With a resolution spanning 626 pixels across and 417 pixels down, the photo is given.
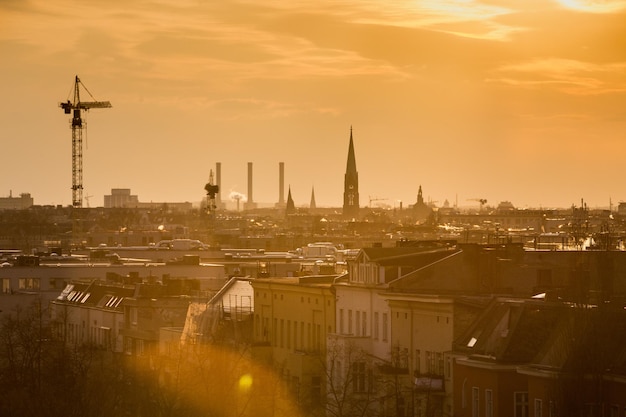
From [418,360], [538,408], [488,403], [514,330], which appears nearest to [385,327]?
[418,360]

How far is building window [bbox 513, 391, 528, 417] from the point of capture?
55094 millimetres

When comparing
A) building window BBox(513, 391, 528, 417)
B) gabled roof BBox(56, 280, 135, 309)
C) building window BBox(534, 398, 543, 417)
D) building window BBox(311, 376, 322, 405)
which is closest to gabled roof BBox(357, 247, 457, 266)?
building window BBox(311, 376, 322, 405)

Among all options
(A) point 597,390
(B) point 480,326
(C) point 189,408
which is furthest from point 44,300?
(A) point 597,390

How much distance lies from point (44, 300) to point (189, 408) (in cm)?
5249

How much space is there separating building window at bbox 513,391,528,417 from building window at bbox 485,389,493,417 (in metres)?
1.14

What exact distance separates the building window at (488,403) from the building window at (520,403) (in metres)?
1.14

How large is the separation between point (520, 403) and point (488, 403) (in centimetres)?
151

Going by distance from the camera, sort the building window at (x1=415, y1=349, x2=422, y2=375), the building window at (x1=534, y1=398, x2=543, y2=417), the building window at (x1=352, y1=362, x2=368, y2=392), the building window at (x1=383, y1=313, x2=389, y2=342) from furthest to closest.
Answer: the building window at (x1=383, y1=313, x2=389, y2=342)
the building window at (x1=352, y1=362, x2=368, y2=392)
the building window at (x1=415, y1=349, x2=422, y2=375)
the building window at (x1=534, y1=398, x2=543, y2=417)

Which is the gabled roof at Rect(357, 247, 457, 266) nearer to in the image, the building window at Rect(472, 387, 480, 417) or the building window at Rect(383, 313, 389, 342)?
the building window at Rect(383, 313, 389, 342)

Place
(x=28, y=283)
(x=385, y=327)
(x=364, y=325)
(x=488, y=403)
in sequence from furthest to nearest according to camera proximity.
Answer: (x=28, y=283) → (x=364, y=325) → (x=385, y=327) → (x=488, y=403)

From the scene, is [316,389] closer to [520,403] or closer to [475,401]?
[475,401]

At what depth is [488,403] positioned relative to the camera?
56.6 metres

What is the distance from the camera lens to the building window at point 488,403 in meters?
56.4

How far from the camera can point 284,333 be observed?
3108 inches
